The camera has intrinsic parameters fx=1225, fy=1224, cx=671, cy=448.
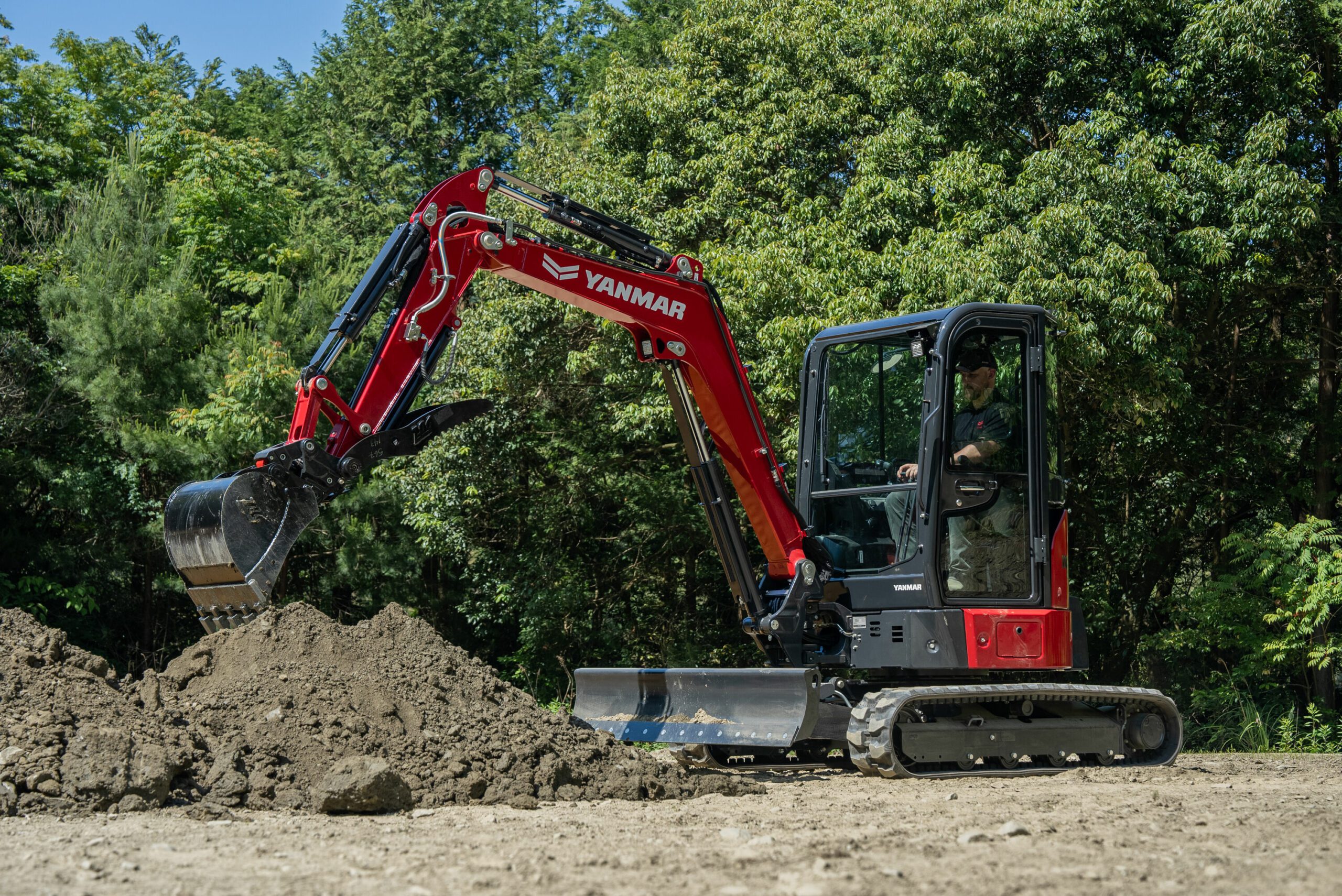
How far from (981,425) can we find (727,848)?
361 cm

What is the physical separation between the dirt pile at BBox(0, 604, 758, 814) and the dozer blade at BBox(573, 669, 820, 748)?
512 mm

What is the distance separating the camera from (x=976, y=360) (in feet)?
23.8

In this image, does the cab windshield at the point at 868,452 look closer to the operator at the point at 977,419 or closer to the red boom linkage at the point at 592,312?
the operator at the point at 977,419

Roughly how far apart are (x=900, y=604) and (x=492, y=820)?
2.97m

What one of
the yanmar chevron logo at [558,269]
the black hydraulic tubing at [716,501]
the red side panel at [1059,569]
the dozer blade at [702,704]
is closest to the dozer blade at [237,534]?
the yanmar chevron logo at [558,269]

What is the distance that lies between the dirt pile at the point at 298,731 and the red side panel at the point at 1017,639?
1.64 meters

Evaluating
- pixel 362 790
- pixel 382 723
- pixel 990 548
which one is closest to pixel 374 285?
pixel 382 723

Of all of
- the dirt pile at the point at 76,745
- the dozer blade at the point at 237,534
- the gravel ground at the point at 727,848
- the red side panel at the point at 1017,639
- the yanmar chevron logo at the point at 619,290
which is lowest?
the gravel ground at the point at 727,848

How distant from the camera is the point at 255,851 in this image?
4.23 meters

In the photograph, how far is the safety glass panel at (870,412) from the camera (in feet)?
24.1

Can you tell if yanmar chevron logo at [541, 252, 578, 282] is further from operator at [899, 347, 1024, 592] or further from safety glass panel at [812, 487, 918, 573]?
operator at [899, 347, 1024, 592]

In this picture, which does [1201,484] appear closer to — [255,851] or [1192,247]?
[1192,247]

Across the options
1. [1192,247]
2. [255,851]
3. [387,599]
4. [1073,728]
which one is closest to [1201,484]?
[1192,247]

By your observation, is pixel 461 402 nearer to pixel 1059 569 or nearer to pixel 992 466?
pixel 992 466
